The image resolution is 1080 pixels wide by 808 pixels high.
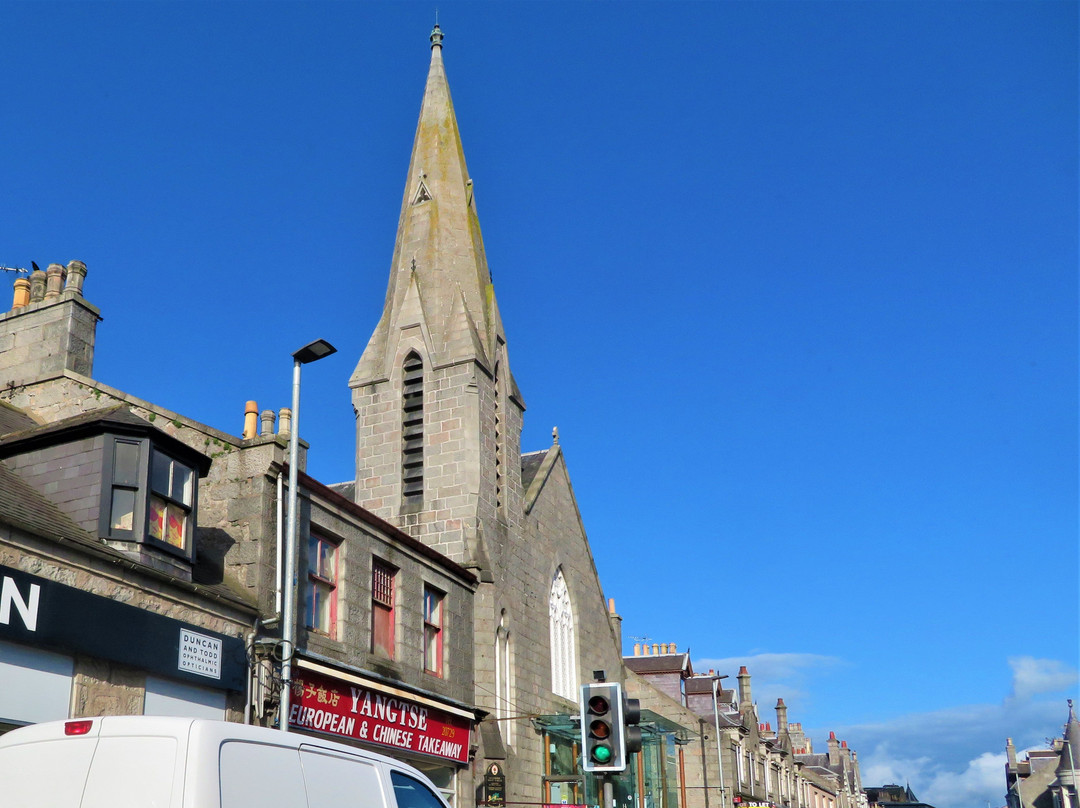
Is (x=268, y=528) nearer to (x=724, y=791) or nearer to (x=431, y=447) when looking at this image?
(x=431, y=447)

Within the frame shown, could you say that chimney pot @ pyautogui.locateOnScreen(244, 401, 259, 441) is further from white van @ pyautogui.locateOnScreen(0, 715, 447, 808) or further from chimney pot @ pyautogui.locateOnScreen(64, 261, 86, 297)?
white van @ pyautogui.locateOnScreen(0, 715, 447, 808)

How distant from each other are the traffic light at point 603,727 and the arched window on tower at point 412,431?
1594 centimetres

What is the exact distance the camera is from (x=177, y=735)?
6.84 meters

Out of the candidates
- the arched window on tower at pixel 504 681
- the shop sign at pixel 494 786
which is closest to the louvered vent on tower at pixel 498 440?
the arched window on tower at pixel 504 681

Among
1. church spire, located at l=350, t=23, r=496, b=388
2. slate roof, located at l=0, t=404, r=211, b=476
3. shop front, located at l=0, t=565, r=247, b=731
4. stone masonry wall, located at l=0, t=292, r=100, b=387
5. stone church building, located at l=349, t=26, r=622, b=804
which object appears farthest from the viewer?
church spire, located at l=350, t=23, r=496, b=388

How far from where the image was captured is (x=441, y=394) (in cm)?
2864

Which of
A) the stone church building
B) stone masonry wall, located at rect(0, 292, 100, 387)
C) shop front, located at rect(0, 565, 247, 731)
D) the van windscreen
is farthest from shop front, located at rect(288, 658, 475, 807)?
the van windscreen

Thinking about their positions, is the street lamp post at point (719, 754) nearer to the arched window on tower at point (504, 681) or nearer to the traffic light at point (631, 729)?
the arched window on tower at point (504, 681)

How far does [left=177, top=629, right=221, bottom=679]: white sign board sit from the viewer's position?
1494cm

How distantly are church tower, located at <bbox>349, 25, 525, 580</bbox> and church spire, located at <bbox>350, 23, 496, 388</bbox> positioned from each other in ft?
0.11

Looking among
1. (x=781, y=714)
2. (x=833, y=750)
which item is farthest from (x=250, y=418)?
(x=833, y=750)

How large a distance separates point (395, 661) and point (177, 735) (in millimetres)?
14781

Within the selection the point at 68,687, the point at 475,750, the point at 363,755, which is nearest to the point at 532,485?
the point at 475,750

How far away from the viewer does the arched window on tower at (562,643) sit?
30.0 m
